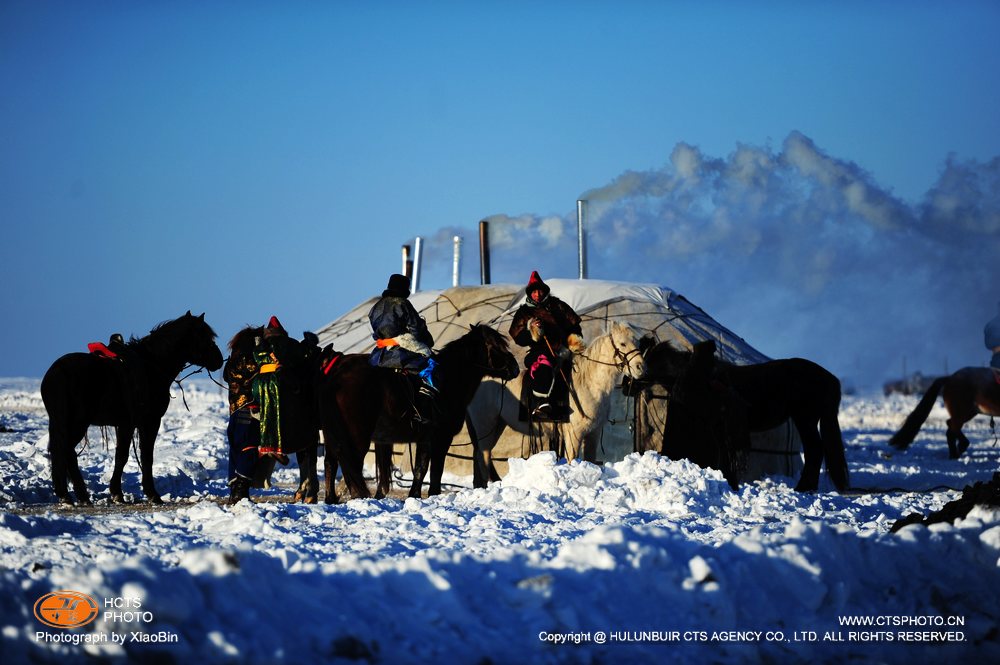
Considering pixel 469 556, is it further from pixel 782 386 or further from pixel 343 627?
pixel 782 386

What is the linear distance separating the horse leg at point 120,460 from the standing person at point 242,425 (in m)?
1.20

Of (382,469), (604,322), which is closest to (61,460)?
(382,469)

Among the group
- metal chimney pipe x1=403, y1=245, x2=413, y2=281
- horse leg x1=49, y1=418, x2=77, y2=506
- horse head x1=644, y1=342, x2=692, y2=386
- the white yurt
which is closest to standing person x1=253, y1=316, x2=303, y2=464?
horse leg x1=49, y1=418, x2=77, y2=506

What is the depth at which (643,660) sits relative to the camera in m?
5.32

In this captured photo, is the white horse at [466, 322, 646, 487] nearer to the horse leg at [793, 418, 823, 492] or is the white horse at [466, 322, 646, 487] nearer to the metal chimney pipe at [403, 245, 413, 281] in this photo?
the horse leg at [793, 418, 823, 492]

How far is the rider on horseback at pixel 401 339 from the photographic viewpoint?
11.1m

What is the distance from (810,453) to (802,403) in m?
0.57

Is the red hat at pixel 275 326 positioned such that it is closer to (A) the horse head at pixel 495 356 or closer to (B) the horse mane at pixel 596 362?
(A) the horse head at pixel 495 356

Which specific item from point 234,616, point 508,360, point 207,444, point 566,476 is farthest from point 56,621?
point 207,444

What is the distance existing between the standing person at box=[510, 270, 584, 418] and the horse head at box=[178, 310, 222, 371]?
3062mm

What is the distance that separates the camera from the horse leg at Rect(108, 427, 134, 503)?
11.6 m

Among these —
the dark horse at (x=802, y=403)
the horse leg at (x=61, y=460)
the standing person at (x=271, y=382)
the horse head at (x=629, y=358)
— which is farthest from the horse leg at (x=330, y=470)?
the dark horse at (x=802, y=403)

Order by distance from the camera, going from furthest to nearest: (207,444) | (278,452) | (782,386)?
(207,444) → (782,386) → (278,452)

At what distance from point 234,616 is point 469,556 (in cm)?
129
